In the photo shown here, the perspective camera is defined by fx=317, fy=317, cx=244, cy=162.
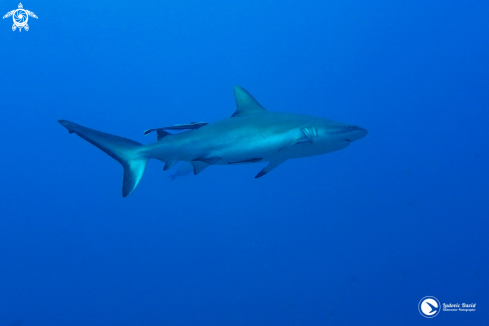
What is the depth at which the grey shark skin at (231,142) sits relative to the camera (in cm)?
→ 364

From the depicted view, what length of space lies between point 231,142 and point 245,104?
1067 millimetres

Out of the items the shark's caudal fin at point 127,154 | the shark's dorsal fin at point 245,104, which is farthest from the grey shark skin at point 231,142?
the shark's dorsal fin at point 245,104

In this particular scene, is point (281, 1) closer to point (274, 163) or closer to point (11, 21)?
point (11, 21)

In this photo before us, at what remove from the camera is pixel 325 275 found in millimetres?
11078

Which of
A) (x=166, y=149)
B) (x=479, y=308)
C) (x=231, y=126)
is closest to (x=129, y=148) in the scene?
(x=166, y=149)

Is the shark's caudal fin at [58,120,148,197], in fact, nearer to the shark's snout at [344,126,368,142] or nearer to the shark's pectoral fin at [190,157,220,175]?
the shark's pectoral fin at [190,157,220,175]

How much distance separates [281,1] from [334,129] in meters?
25.2

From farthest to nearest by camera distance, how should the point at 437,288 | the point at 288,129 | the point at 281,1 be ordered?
the point at 281,1 < the point at 437,288 < the point at 288,129

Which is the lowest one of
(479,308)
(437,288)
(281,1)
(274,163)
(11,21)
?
(479,308)

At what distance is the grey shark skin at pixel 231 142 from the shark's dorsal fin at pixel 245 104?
22.6 inches

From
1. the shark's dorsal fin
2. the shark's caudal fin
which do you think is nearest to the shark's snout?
the shark's dorsal fin

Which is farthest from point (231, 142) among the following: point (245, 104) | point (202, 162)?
point (245, 104)

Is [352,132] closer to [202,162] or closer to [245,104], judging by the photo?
[245,104]

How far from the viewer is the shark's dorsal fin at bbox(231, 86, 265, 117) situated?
4418mm
